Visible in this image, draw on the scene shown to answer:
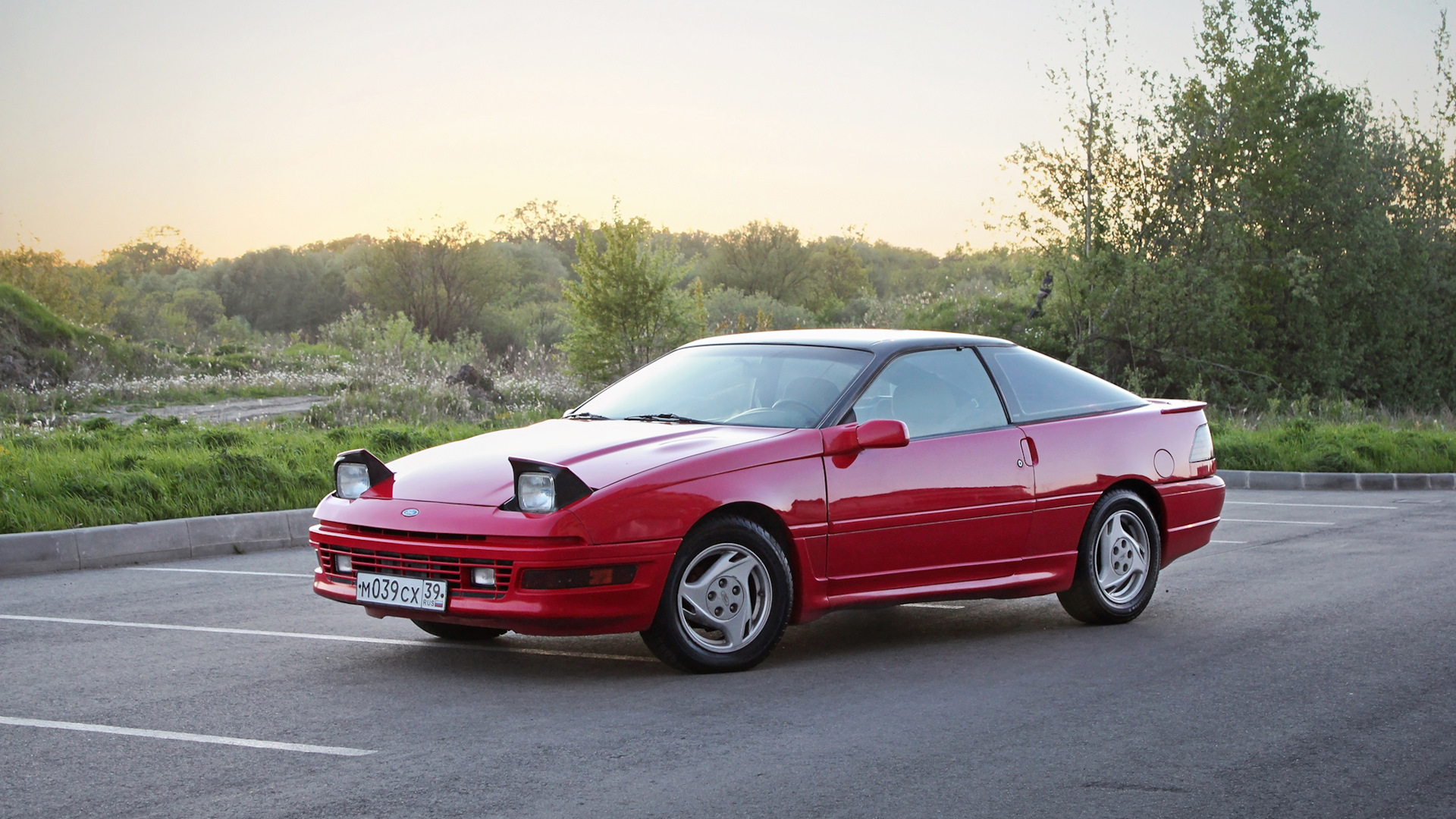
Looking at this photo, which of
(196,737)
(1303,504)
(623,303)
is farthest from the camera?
(623,303)

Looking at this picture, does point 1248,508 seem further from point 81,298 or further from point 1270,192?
point 81,298

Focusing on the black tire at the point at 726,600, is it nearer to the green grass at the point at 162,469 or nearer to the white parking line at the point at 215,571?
the white parking line at the point at 215,571

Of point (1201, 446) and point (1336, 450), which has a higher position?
point (1201, 446)

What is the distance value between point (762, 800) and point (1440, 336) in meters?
30.8

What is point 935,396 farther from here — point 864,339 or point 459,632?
point 459,632

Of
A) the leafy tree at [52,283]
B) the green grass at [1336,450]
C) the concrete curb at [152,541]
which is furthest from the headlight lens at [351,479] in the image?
the leafy tree at [52,283]

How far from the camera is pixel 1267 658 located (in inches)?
248

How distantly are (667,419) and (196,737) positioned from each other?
264 cm

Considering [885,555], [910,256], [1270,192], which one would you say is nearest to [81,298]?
[1270,192]

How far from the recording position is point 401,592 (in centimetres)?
585

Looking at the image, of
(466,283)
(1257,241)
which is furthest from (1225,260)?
(466,283)

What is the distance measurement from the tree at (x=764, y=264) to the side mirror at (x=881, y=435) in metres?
65.3

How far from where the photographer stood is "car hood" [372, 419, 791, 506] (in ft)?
19.1

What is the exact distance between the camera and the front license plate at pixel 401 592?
5746mm
